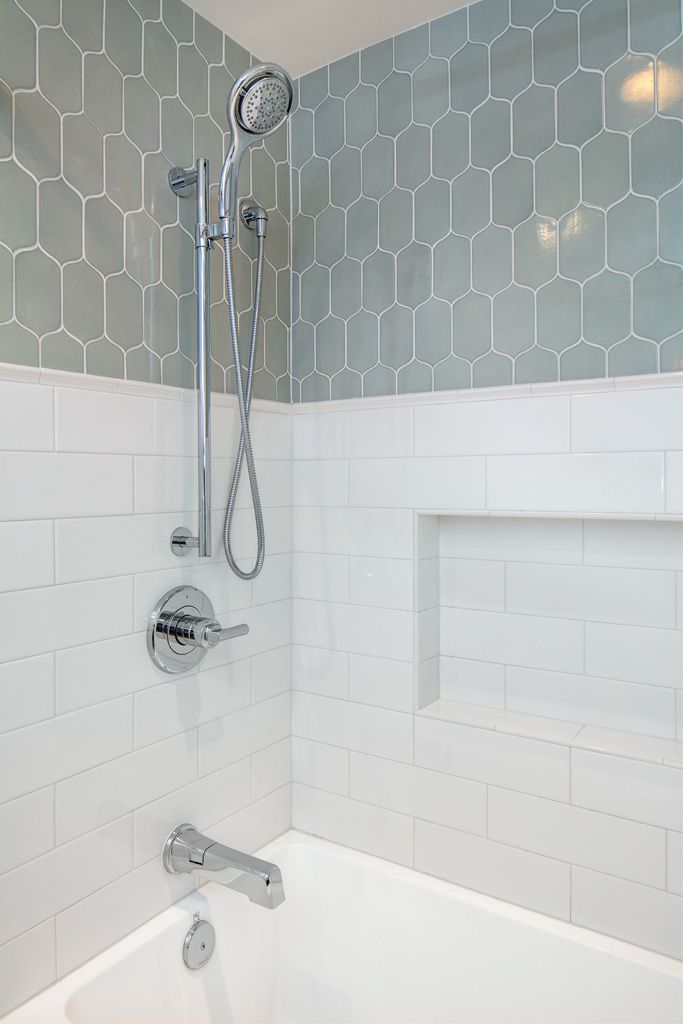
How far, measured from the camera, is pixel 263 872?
142cm

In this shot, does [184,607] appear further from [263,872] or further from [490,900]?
[490,900]

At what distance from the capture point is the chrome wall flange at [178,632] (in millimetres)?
1483

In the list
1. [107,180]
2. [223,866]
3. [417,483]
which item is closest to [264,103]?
[107,180]

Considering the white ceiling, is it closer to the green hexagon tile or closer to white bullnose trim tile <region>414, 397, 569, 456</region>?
the green hexagon tile

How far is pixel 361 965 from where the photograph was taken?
169 cm

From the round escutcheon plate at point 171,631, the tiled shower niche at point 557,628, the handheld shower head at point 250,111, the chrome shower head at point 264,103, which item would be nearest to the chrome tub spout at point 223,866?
the round escutcheon plate at point 171,631

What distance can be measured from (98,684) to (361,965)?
96 centimetres

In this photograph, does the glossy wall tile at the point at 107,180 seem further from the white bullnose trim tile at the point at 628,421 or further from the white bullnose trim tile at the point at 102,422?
the white bullnose trim tile at the point at 628,421

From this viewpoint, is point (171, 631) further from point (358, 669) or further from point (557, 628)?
point (557, 628)

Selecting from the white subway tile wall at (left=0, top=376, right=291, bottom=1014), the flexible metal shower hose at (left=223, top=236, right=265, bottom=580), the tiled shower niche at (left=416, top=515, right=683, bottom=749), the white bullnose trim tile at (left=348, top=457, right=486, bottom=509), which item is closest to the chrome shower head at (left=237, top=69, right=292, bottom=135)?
the flexible metal shower hose at (left=223, top=236, right=265, bottom=580)

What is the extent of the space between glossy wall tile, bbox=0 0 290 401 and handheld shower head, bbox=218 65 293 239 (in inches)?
6.6

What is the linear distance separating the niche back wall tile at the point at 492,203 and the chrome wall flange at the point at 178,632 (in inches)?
26.8

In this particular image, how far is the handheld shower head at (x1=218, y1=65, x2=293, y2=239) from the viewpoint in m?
1.33

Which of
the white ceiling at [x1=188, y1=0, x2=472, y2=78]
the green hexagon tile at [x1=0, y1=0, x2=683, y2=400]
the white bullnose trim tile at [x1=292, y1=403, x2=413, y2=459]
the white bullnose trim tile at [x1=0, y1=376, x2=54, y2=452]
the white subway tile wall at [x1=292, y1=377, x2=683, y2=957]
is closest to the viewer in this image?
the white bullnose trim tile at [x1=0, y1=376, x2=54, y2=452]
